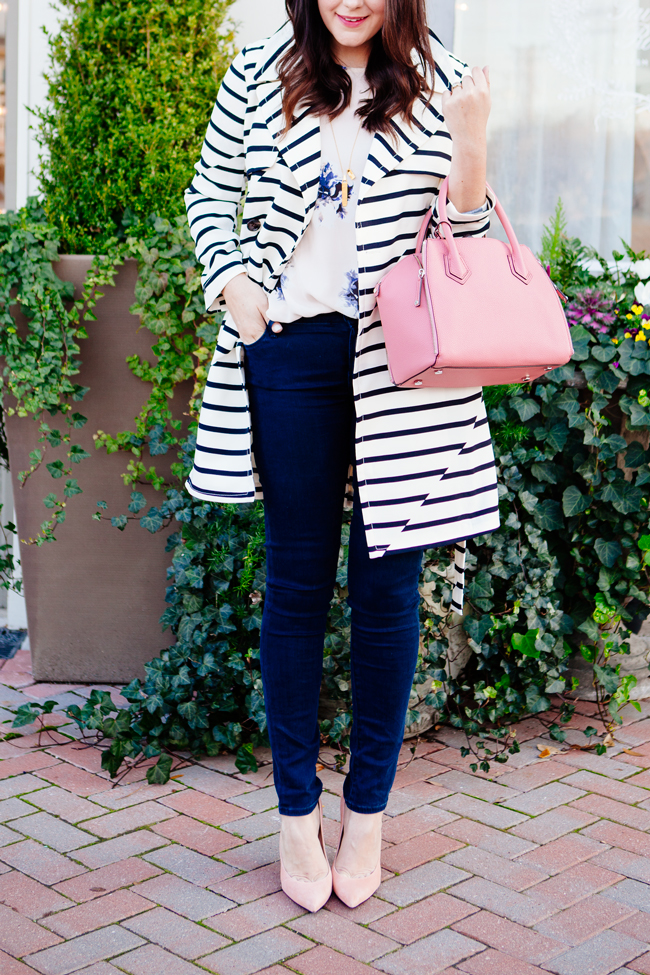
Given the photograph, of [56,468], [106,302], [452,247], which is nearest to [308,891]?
[452,247]

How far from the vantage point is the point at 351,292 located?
6.15 feet

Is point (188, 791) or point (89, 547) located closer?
point (188, 791)

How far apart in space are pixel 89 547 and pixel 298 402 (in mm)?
1456

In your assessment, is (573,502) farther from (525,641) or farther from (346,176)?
(346,176)

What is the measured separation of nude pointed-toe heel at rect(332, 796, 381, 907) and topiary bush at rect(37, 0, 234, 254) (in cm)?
186

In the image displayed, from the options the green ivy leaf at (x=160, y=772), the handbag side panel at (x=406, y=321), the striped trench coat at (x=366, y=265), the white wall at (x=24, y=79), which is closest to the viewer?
the handbag side panel at (x=406, y=321)

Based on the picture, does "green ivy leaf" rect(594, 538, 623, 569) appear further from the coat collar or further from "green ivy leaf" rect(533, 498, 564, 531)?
the coat collar

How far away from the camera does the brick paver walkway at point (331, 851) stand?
1871mm

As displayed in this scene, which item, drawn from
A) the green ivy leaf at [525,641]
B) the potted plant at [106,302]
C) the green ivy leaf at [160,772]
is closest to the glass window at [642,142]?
the potted plant at [106,302]

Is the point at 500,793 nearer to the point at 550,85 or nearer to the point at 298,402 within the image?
the point at 298,402

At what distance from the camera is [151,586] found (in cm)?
319

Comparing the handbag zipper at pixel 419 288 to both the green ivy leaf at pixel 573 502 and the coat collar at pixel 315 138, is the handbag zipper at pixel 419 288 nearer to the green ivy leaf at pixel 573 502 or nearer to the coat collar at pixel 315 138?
the coat collar at pixel 315 138

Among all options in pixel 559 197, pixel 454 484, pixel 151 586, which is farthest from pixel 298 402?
pixel 559 197

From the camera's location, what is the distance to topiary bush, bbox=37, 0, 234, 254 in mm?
2930
